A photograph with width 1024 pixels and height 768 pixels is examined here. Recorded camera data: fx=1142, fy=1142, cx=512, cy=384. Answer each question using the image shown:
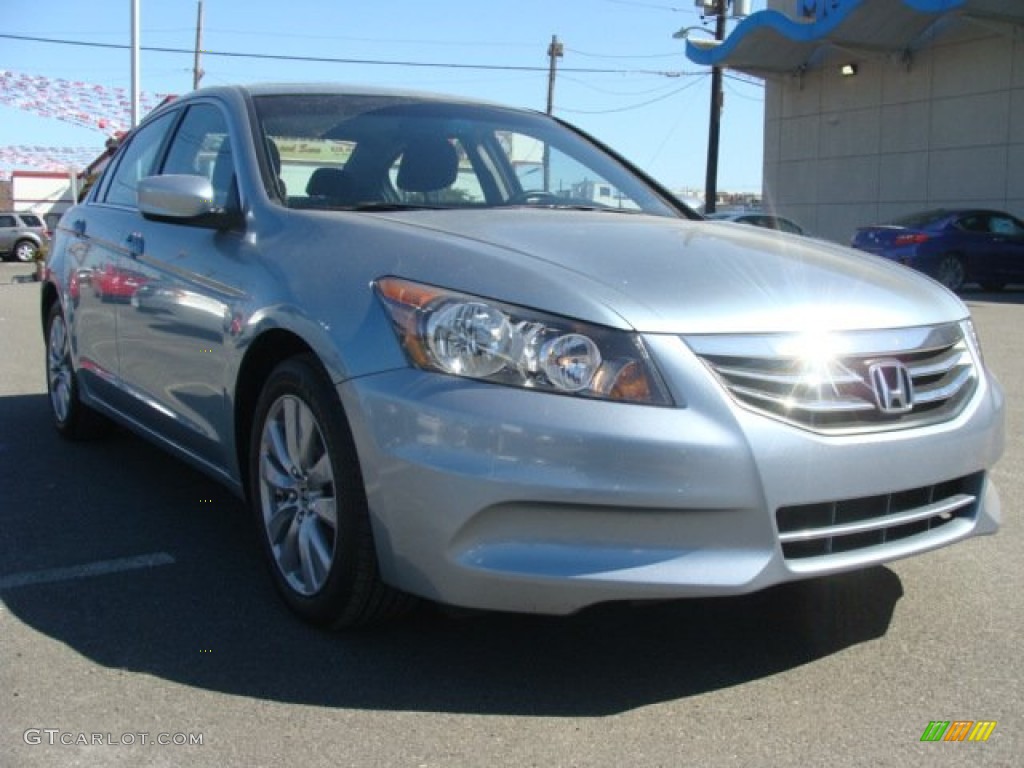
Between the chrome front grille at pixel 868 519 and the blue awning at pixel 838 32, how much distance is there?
2086 centimetres

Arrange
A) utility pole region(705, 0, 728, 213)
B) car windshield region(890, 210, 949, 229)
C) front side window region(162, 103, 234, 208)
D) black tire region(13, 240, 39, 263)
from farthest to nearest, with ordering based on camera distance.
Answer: black tire region(13, 240, 39, 263)
utility pole region(705, 0, 728, 213)
car windshield region(890, 210, 949, 229)
front side window region(162, 103, 234, 208)

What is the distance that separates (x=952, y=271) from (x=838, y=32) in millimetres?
8151

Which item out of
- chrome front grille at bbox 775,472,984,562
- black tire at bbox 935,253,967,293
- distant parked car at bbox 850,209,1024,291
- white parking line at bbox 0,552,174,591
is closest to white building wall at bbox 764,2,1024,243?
distant parked car at bbox 850,209,1024,291

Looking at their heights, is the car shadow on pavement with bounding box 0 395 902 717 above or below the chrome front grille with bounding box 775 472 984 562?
below

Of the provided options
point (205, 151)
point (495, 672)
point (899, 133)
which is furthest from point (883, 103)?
point (495, 672)

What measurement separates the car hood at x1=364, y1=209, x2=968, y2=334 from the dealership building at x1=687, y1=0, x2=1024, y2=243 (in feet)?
67.5

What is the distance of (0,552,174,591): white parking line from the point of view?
148 inches

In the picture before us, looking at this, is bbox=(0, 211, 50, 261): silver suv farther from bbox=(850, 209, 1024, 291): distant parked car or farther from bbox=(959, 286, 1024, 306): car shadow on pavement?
bbox=(959, 286, 1024, 306): car shadow on pavement

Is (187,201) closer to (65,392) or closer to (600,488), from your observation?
(600,488)

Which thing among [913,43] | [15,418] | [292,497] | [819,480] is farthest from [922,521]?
[913,43]

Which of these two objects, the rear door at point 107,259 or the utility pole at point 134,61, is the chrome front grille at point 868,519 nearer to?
the rear door at point 107,259

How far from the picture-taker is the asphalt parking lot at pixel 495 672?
2629 millimetres

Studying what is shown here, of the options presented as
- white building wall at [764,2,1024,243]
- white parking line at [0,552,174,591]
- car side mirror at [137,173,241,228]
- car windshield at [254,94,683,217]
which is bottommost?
white parking line at [0,552,174,591]

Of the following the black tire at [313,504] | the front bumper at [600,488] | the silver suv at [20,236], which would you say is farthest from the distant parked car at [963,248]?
the silver suv at [20,236]
